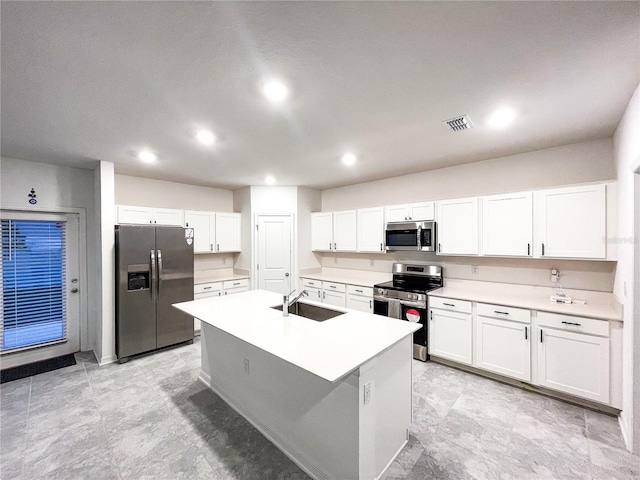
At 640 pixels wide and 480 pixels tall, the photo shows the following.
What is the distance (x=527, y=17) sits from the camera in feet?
4.20

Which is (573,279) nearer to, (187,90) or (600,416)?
(600,416)

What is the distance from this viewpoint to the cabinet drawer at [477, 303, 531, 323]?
279cm

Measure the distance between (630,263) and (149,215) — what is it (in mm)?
5439

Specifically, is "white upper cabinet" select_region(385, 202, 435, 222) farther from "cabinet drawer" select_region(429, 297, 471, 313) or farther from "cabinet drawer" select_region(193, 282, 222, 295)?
"cabinet drawer" select_region(193, 282, 222, 295)

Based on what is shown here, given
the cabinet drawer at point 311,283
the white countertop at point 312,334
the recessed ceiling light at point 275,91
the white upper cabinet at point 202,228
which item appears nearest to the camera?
the white countertop at point 312,334

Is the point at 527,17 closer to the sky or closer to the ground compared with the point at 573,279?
closer to the sky

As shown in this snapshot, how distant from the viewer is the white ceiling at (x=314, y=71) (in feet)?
4.14

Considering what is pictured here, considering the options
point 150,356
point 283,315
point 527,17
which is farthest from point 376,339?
point 150,356

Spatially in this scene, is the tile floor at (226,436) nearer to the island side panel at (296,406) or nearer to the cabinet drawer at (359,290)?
the island side panel at (296,406)

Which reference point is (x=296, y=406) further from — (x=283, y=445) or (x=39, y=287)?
(x=39, y=287)

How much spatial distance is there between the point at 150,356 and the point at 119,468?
2.07 metres

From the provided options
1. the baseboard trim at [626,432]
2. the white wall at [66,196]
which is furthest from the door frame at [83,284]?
the baseboard trim at [626,432]

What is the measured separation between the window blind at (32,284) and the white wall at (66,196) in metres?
0.25

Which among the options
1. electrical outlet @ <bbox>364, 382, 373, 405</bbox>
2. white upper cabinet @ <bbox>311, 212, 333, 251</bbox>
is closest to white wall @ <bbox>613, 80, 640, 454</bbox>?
electrical outlet @ <bbox>364, 382, 373, 405</bbox>
